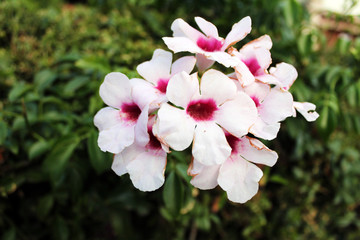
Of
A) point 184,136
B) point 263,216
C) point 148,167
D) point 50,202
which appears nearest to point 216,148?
point 184,136

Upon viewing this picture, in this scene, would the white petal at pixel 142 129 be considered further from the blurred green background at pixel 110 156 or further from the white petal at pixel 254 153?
the blurred green background at pixel 110 156

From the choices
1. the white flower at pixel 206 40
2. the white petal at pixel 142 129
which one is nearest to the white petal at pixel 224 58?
the white flower at pixel 206 40

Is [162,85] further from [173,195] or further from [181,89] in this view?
[173,195]

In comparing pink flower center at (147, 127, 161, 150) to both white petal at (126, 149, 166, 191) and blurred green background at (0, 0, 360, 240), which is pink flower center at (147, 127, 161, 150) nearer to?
white petal at (126, 149, 166, 191)

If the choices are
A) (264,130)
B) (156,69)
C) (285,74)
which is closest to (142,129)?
(156,69)

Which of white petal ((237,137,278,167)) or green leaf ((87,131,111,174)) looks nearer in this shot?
white petal ((237,137,278,167))

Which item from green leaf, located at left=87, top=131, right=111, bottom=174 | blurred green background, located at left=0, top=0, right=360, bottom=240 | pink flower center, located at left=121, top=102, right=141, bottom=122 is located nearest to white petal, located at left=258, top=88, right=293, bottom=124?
pink flower center, located at left=121, top=102, right=141, bottom=122

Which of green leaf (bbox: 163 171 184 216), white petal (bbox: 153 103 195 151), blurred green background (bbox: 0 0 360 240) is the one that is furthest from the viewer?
blurred green background (bbox: 0 0 360 240)

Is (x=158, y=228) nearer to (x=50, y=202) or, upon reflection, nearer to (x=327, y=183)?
(x=50, y=202)
